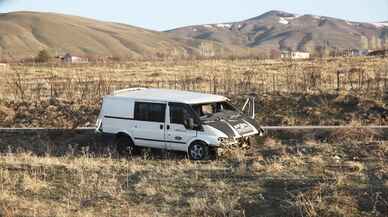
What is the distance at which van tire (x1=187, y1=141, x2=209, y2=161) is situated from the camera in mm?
14672

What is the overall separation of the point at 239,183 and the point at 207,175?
1097mm

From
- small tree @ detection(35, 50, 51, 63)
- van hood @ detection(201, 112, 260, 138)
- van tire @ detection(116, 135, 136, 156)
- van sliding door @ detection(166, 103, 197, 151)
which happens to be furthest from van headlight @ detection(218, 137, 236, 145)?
small tree @ detection(35, 50, 51, 63)

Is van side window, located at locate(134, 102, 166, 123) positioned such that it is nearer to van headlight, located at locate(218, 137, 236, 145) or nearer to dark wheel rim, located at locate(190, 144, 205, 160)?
dark wheel rim, located at locate(190, 144, 205, 160)

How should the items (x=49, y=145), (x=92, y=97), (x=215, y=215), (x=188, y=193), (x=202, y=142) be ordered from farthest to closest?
(x=92, y=97), (x=49, y=145), (x=202, y=142), (x=188, y=193), (x=215, y=215)

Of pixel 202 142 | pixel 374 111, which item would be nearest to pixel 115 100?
pixel 202 142

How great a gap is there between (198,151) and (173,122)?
1.10 m

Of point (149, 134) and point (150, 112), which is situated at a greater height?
point (150, 112)

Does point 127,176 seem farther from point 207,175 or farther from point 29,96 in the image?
point 29,96

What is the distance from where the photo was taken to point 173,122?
50.3 ft

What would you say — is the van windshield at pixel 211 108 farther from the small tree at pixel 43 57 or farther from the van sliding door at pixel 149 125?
the small tree at pixel 43 57

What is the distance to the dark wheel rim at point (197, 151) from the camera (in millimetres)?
14743

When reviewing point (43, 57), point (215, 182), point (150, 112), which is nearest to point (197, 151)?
point (150, 112)

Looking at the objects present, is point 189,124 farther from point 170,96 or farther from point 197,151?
Answer: point 170,96

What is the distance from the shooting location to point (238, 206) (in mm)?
9539
